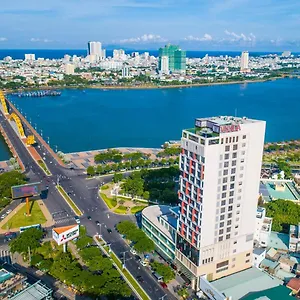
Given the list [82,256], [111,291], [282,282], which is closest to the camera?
[111,291]

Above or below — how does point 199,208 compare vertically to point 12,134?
above

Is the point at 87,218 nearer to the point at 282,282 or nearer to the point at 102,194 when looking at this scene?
the point at 102,194

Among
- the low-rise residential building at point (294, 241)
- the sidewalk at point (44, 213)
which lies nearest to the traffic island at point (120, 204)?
the sidewalk at point (44, 213)

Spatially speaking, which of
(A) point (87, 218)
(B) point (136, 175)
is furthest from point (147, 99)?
(A) point (87, 218)

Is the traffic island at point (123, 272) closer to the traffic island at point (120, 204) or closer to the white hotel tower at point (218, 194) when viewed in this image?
the white hotel tower at point (218, 194)

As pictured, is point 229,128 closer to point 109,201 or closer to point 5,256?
point 5,256

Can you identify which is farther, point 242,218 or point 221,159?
point 242,218

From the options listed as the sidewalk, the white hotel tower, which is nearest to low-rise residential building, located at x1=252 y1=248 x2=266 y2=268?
the white hotel tower
